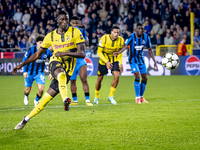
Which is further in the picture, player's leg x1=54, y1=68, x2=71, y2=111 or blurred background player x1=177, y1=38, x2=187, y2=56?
blurred background player x1=177, y1=38, x2=187, y2=56

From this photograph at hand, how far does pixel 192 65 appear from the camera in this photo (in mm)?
15750

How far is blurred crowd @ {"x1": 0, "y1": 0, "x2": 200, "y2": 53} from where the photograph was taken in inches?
671

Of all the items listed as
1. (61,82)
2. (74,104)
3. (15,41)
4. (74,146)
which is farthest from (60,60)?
(15,41)

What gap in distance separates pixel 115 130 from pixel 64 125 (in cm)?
91

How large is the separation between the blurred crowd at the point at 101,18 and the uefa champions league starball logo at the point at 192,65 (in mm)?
1069

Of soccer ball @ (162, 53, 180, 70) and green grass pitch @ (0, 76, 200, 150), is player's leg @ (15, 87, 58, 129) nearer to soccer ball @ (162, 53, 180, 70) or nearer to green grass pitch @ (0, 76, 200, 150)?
green grass pitch @ (0, 76, 200, 150)

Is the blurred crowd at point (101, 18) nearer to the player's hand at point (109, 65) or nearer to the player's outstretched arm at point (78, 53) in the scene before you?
the player's hand at point (109, 65)

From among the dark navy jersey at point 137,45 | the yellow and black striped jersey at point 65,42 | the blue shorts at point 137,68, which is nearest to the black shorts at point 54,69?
the yellow and black striped jersey at point 65,42

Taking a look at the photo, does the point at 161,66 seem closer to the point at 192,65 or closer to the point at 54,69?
the point at 192,65

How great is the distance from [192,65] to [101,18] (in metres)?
6.15

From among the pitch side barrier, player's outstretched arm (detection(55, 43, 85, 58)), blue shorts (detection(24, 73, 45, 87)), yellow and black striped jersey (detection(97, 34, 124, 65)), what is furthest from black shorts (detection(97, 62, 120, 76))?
the pitch side barrier

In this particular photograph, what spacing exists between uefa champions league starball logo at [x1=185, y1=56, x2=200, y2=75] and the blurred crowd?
1.07m

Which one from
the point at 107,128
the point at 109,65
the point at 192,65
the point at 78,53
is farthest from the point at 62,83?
the point at 192,65

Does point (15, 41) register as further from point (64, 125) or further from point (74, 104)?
point (64, 125)
